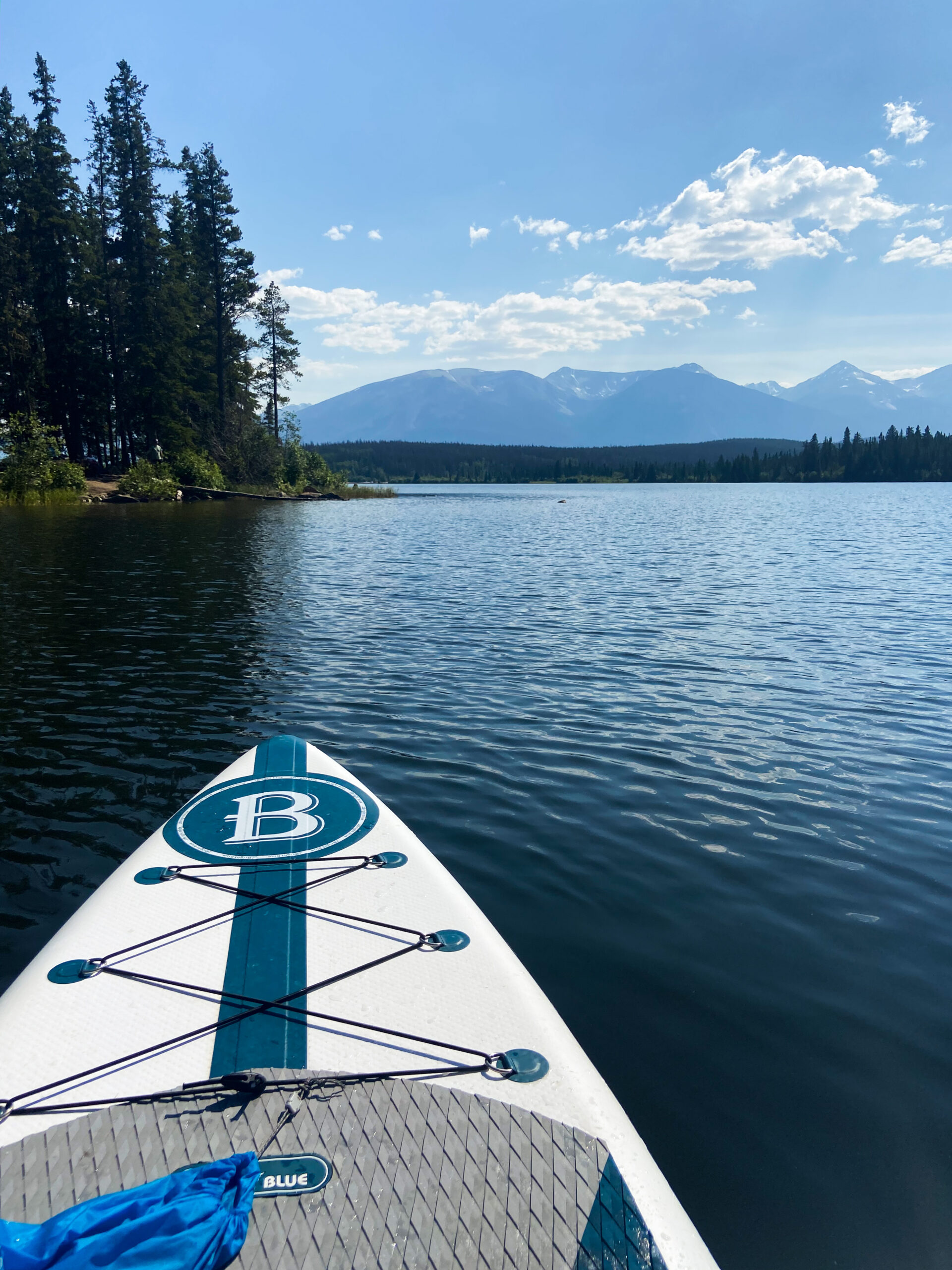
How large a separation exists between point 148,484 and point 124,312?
37.3ft

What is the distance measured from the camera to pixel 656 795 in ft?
23.4

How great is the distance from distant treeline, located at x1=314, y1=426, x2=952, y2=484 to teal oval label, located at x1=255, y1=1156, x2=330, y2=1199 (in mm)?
164123

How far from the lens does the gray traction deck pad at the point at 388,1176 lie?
7.77 ft

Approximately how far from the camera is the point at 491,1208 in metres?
2.50

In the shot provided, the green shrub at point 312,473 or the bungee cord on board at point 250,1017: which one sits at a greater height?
the green shrub at point 312,473

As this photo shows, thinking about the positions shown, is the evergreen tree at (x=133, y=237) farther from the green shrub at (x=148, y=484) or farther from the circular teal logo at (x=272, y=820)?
the circular teal logo at (x=272, y=820)

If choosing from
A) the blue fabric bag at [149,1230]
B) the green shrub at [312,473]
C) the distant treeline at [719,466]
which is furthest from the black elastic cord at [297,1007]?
the distant treeline at [719,466]

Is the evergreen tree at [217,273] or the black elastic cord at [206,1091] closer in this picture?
the black elastic cord at [206,1091]

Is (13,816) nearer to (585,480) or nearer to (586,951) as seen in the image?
(586,951)

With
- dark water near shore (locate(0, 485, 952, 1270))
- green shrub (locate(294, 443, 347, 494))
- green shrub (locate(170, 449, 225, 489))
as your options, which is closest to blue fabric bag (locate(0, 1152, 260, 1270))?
dark water near shore (locate(0, 485, 952, 1270))

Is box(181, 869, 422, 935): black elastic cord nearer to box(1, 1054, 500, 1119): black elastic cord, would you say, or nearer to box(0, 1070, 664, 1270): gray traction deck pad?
box(1, 1054, 500, 1119): black elastic cord

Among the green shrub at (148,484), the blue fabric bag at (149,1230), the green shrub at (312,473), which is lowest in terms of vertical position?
the blue fabric bag at (149,1230)

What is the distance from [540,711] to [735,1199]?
654 cm

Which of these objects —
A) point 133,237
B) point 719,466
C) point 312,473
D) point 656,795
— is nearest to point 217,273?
point 133,237
